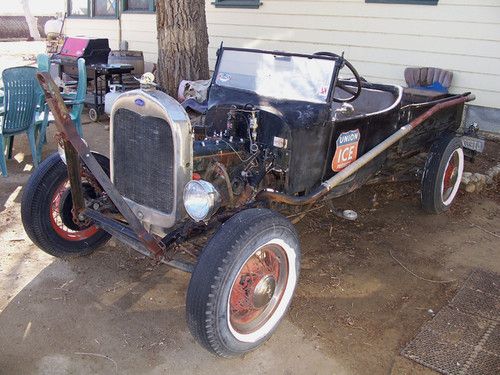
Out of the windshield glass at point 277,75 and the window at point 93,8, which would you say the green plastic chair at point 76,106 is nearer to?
the windshield glass at point 277,75

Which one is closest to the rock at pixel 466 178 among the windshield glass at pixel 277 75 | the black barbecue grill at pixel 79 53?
the windshield glass at pixel 277 75

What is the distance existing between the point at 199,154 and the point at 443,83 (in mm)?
5020

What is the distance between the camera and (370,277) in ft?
12.1

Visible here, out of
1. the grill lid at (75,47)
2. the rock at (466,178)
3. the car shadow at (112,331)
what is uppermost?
the grill lid at (75,47)

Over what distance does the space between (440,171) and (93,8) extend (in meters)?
10.3

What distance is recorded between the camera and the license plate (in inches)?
197

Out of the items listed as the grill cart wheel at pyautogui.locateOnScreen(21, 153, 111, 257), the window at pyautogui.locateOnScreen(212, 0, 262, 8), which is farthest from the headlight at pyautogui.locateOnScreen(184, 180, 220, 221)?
the window at pyautogui.locateOnScreen(212, 0, 262, 8)

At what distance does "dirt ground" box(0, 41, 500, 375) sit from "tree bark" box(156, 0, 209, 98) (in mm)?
2800

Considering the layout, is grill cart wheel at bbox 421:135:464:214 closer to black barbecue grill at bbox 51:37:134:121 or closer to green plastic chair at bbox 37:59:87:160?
green plastic chair at bbox 37:59:87:160

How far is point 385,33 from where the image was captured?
24.3 ft

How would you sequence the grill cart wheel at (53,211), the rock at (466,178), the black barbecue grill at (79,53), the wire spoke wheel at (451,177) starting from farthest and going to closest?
the black barbecue grill at (79,53)
the rock at (466,178)
the wire spoke wheel at (451,177)
the grill cart wheel at (53,211)

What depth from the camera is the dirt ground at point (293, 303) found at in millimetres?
2729

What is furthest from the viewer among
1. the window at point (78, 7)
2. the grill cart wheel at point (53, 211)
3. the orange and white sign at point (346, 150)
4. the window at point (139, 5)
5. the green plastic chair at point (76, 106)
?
the window at point (78, 7)

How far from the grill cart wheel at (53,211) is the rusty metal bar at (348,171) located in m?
1.27
